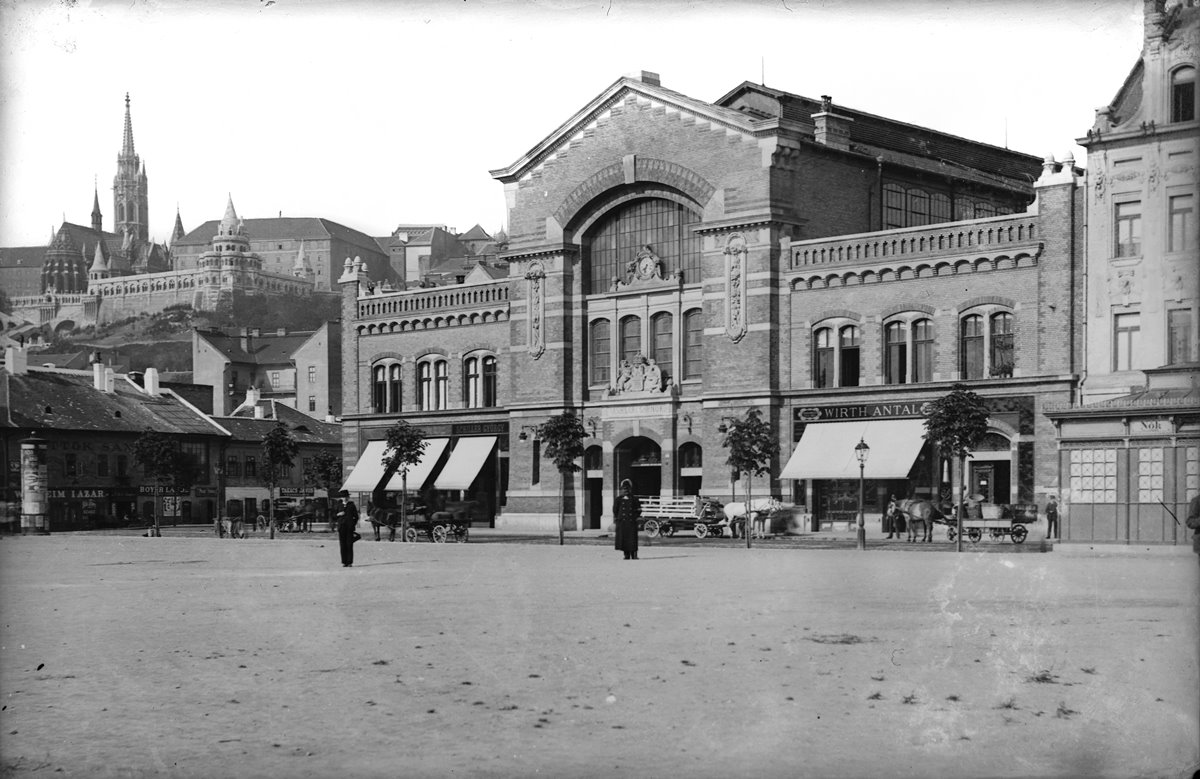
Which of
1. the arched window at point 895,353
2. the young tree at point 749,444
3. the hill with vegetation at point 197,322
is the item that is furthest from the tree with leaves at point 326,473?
the hill with vegetation at point 197,322

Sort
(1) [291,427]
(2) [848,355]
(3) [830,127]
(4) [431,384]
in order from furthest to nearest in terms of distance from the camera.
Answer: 1. (1) [291,427]
2. (4) [431,384]
3. (3) [830,127]
4. (2) [848,355]

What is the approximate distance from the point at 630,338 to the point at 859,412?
1078 cm

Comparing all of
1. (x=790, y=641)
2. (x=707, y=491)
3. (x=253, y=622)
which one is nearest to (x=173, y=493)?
(x=707, y=491)

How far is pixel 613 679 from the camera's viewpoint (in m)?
14.5

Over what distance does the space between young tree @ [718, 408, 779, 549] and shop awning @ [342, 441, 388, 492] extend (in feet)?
67.8

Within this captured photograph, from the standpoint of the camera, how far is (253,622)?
65.8ft

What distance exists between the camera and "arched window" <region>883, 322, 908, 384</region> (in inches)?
1983

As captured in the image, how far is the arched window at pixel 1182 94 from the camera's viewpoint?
3919 cm

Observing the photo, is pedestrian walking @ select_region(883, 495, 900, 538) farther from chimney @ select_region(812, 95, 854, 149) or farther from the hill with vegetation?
the hill with vegetation

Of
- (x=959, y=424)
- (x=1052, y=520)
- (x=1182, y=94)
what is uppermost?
(x=1182, y=94)

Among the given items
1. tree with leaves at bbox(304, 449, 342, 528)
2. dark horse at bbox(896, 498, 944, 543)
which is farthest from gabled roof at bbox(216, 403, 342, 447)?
dark horse at bbox(896, 498, 944, 543)

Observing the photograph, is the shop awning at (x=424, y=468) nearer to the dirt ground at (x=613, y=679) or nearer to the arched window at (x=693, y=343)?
the arched window at (x=693, y=343)

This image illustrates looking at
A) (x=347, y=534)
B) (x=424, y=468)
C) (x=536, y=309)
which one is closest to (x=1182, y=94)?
(x=347, y=534)

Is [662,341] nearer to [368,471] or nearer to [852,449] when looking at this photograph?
[852,449]
